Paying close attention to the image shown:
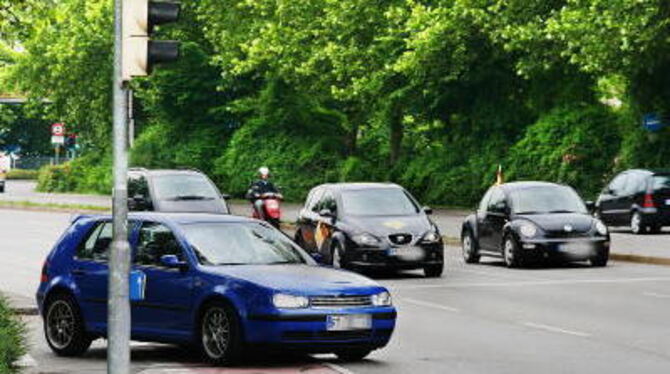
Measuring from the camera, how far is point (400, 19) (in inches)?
1961

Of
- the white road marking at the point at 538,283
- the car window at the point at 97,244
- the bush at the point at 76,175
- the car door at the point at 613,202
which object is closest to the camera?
the car window at the point at 97,244

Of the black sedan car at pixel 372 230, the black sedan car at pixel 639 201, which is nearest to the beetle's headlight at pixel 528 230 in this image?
the black sedan car at pixel 372 230

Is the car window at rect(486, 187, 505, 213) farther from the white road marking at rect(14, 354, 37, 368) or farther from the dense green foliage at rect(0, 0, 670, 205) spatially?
the white road marking at rect(14, 354, 37, 368)

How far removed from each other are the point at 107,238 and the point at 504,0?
101ft

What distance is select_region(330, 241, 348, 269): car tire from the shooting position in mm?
25250

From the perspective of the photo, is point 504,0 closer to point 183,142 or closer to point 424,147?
point 424,147

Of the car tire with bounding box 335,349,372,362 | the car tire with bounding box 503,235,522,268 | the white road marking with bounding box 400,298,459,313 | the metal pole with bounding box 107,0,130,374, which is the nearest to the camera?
the metal pole with bounding box 107,0,130,374

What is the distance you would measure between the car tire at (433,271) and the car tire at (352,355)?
36.0 feet

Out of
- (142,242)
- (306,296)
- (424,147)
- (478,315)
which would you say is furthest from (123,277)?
(424,147)

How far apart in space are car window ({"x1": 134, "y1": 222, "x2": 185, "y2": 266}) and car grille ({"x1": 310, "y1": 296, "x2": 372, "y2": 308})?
151cm

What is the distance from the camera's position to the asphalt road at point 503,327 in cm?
1398

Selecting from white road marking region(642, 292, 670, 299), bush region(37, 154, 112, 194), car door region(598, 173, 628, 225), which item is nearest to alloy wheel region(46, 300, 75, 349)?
white road marking region(642, 292, 670, 299)

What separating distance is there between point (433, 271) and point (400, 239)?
3.41 feet

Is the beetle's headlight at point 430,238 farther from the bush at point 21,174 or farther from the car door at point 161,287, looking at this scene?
the bush at point 21,174
